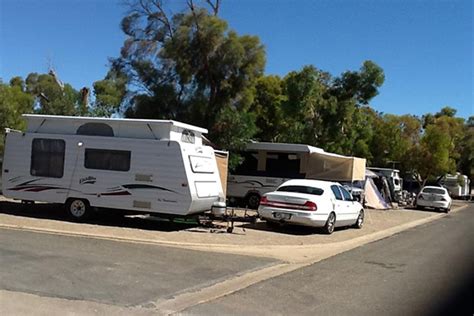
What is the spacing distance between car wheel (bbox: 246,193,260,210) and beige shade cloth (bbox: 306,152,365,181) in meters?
2.31

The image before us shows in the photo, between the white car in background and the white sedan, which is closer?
the white sedan

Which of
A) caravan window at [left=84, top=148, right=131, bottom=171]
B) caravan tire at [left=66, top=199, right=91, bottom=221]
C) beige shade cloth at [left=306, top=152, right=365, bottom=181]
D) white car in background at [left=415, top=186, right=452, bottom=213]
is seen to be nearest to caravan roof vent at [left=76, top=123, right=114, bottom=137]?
caravan window at [left=84, top=148, right=131, bottom=171]

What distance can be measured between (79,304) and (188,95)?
19.0 m

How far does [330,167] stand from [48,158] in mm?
11967

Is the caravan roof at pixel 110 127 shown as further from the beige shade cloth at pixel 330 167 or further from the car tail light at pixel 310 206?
the beige shade cloth at pixel 330 167

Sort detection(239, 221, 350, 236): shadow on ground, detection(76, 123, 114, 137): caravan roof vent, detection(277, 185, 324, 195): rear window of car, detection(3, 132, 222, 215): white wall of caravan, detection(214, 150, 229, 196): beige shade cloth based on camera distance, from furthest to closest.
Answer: detection(214, 150, 229, 196): beige shade cloth, detection(277, 185, 324, 195): rear window of car, detection(239, 221, 350, 236): shadow on ground, detection(76, 123, 114, 137): caravan roof vent, detection(3, 132, 222, 215): white wall of caravan

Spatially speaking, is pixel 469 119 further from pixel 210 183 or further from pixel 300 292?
pixel 300 292

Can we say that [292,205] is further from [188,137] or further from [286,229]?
[188,137]

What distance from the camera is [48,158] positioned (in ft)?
50.7

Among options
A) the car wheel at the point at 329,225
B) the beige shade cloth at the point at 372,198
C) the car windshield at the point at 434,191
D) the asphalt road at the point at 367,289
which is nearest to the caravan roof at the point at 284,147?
the car wheel at the point at 329,225

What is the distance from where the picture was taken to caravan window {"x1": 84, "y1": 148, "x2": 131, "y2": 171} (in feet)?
48.9

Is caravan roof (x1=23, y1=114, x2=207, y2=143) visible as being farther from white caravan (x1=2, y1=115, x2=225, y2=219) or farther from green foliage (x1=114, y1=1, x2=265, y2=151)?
green foliage (x1=114, y1=1, x2=265, y2=151)

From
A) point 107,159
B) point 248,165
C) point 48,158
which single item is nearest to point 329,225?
point 107,159

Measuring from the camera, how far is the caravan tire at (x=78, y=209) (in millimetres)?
15211
